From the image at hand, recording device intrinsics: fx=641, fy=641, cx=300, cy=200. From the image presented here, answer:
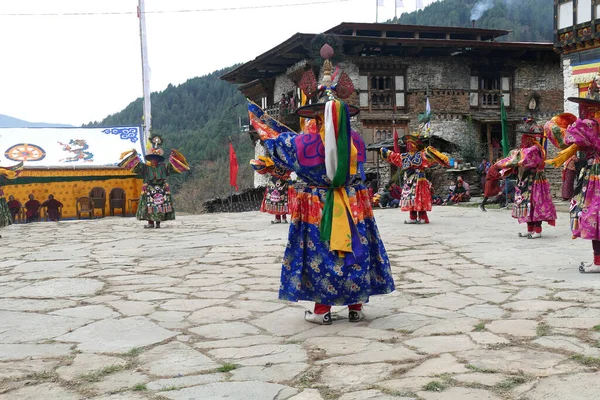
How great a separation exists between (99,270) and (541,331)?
459 centimetres

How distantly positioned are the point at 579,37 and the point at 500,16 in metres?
43.5

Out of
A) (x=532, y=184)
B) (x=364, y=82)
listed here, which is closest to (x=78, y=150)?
(x=364, y=82)

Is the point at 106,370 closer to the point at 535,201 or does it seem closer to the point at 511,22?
the point at 535,201

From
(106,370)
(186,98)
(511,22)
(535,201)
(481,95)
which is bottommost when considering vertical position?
(106,370)

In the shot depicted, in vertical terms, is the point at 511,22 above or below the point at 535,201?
above

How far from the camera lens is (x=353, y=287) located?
409 cm

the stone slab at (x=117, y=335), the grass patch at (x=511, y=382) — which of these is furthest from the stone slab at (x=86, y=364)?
the grass patch at (x=511, y=382)

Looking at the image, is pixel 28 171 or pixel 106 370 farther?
pixel 28 171

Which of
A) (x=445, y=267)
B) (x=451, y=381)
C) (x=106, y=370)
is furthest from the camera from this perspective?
(x=445, y=267)

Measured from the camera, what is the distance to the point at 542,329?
3.74 metres

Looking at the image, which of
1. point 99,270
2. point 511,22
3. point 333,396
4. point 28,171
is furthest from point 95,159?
point 511,22

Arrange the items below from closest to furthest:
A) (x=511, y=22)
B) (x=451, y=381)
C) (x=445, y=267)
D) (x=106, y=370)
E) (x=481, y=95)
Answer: (x=451, y=381)
(x=106, y=370)
(x=445, y=267)
(x=481, y=95)
(x=511, y=22)

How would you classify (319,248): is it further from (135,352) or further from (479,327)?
(135,352)

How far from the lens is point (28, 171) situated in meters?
18.7
